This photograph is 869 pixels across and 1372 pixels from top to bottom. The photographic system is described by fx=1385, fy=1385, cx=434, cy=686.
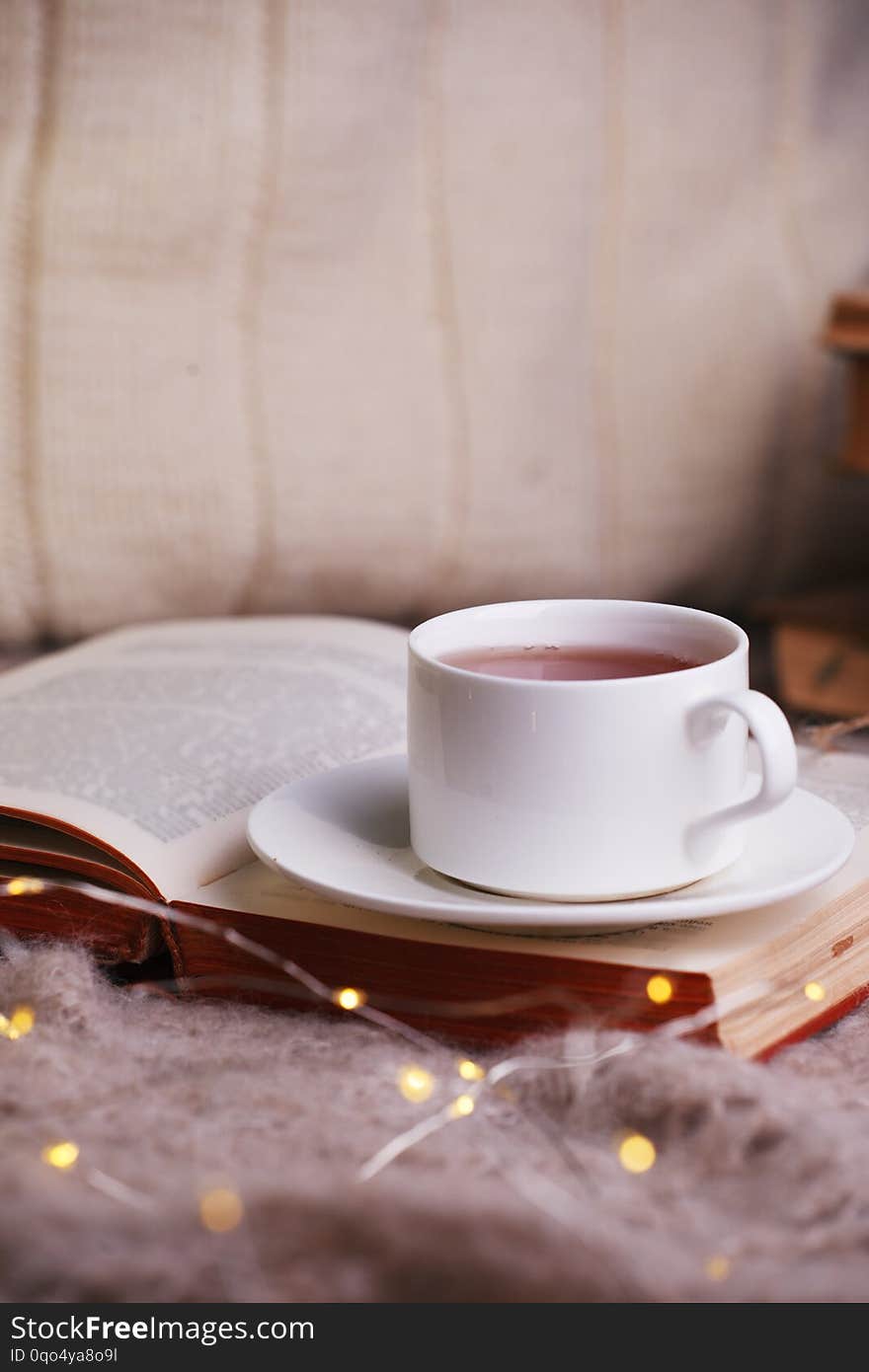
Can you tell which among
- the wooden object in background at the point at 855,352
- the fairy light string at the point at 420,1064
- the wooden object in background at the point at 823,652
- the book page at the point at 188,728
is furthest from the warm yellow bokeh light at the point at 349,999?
the wooden object in background at the point at 855,352

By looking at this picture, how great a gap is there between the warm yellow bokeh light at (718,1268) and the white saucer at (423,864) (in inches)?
5.1

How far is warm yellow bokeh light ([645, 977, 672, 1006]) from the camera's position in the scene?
541 mm

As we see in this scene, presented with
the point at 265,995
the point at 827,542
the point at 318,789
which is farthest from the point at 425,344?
the point at 265,995

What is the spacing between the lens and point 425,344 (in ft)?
3.88

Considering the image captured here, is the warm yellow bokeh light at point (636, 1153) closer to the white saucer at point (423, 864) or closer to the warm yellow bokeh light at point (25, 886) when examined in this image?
the white saucer at point (423, 864)

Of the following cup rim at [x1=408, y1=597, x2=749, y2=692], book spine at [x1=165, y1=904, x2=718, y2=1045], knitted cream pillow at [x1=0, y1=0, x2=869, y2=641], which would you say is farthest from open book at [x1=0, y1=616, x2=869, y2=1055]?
knitted cream pillow at [x1=0, y1=0, x2=869, y2=641]

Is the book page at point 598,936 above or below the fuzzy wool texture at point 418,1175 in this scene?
above

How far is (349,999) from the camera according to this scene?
1.90 ft

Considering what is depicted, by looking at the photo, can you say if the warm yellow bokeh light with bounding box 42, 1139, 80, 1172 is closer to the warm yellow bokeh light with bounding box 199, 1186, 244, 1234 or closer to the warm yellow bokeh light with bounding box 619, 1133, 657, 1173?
the warm yellow bokeh light with bounding box 199, 1186, 244, 1234

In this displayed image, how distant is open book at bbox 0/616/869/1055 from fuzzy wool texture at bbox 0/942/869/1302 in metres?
0.02

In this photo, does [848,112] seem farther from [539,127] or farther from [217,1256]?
[217,1256]

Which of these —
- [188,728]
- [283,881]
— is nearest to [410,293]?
[188,728]

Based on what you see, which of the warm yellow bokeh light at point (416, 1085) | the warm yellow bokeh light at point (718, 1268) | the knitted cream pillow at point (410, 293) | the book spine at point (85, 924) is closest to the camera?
the warm yellow bokeh light at point (718, 1268)

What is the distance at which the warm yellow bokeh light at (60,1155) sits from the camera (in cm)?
48
